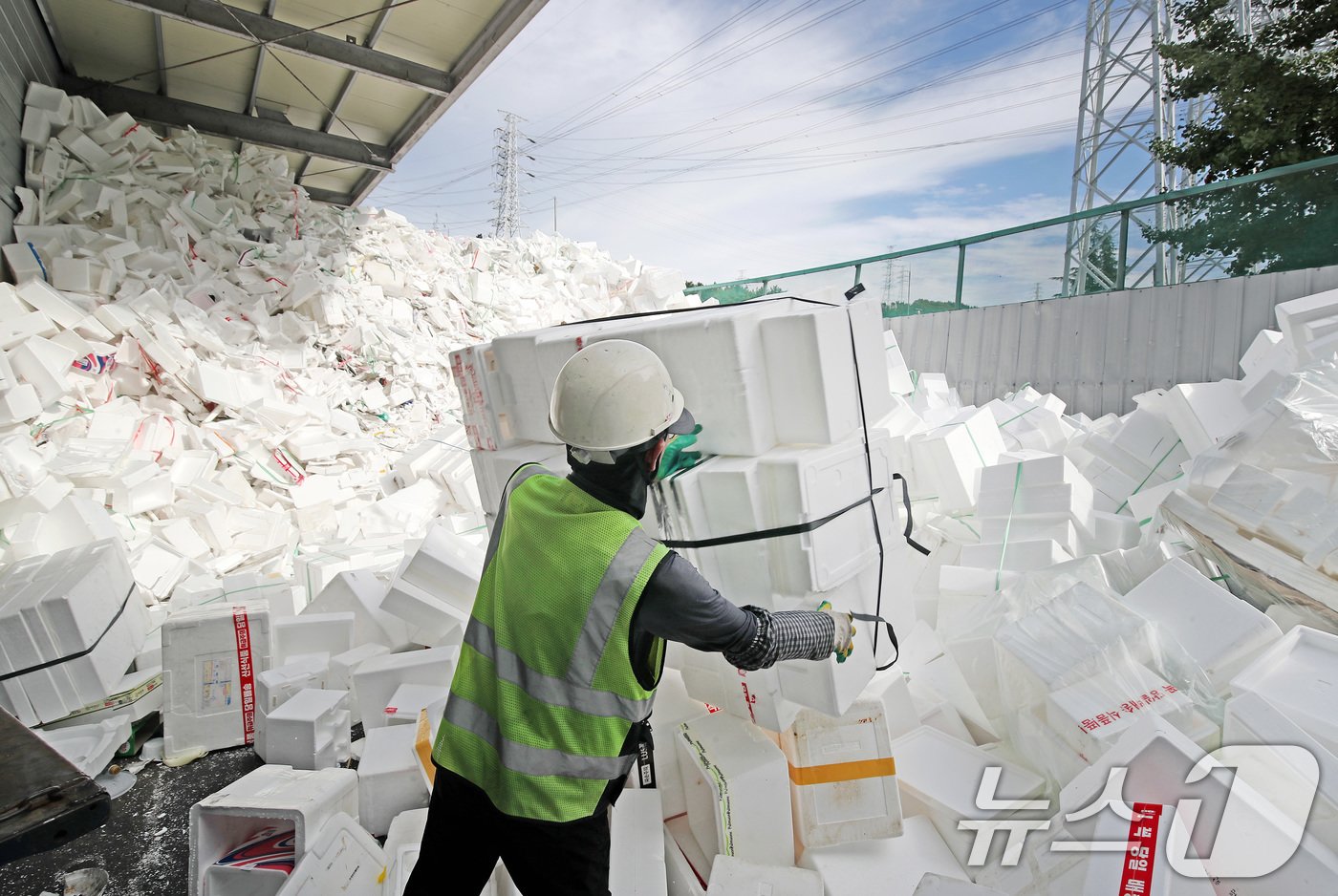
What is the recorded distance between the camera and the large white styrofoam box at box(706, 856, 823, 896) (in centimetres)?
175

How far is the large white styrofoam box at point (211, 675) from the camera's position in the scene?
9.91 ft

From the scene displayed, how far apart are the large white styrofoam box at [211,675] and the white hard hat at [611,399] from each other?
2.47 meters

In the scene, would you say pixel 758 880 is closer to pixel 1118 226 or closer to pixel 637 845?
pixel 637 845

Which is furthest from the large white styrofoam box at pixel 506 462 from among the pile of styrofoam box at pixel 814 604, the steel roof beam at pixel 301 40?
the steel roof beam at pixel 301 40

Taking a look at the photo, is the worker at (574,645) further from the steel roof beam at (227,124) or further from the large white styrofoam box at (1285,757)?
the steel roof beam at (227,124)

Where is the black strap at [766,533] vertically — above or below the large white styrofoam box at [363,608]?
above

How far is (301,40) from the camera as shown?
7727 millimetres

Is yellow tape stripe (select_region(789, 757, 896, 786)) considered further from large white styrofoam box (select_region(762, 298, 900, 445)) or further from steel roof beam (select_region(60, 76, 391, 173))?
steel roof beam (select_region(60, 76, 391, 173))

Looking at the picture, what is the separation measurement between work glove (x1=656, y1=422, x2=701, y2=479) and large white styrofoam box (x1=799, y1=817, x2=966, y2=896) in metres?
1.21

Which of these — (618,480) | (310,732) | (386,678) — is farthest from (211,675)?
(618,480)

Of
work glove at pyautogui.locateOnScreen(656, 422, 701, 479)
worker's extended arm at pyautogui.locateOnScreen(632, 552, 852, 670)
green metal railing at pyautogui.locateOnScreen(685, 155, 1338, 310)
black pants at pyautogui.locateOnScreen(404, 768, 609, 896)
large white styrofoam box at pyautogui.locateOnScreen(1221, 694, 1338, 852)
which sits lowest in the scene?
black pants at pyautogui.locateOnScreen(404, 768, 609, 896)

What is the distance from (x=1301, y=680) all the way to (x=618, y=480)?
191 centimetres

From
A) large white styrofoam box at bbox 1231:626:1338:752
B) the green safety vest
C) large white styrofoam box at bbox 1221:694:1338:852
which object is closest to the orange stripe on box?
the green safety vest

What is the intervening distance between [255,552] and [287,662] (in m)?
2.62
